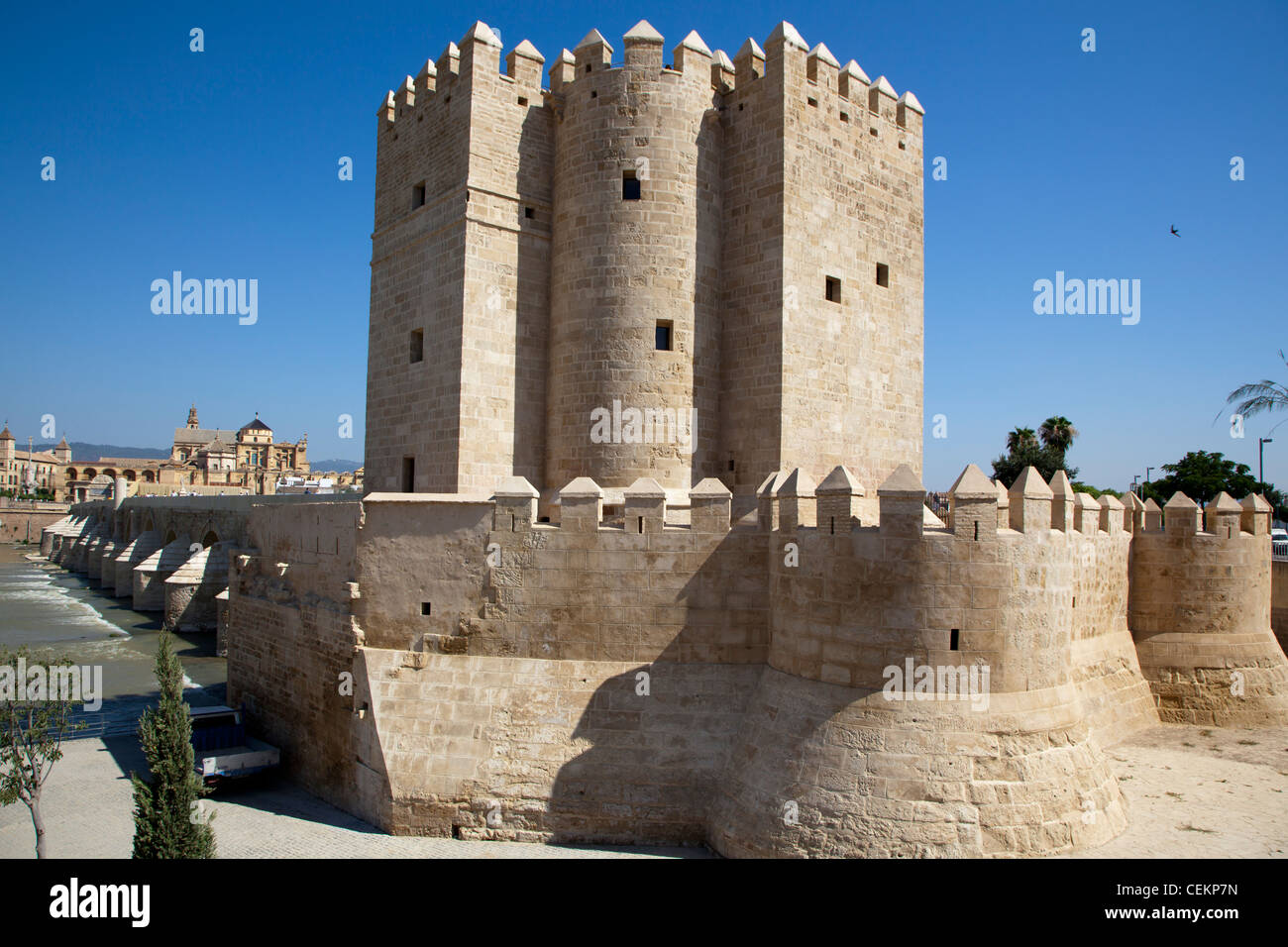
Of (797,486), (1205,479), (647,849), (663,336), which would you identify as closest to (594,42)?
(663,336)

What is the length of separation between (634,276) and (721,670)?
294 inches

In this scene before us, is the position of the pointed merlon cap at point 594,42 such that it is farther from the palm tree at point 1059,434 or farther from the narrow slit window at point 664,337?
the palm tree at point 1059,434

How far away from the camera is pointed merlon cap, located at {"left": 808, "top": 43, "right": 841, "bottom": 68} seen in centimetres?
1582

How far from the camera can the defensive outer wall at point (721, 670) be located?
9.66m

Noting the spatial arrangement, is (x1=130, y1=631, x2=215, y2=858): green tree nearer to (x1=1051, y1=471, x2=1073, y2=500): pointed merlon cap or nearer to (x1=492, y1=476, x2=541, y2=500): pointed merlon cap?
(x1=492, y1=476, x2=541, y2=500): pointed merlon cap

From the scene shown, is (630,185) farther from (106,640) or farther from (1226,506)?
(106,640)

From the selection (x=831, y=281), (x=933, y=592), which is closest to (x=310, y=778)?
(x=933, y=592)

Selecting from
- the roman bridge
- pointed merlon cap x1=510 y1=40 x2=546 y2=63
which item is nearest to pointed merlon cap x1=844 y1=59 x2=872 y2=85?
pointed merlon cap x1=510 y1=40 x2=546 y2=63

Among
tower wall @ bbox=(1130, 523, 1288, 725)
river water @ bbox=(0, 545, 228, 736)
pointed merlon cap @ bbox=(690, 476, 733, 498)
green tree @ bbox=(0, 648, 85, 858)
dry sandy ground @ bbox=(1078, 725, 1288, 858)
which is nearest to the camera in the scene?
dry sandy ground @ bbox=(1078, 725, 1288, 858)

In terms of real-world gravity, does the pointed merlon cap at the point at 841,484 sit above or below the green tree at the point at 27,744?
above

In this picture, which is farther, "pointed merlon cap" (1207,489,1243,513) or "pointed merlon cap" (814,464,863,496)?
"pointed merlon cap" (1207,489,1243,513)

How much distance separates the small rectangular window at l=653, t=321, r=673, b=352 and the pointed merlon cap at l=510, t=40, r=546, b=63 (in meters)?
5.91

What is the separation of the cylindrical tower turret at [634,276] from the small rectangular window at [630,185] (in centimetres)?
2

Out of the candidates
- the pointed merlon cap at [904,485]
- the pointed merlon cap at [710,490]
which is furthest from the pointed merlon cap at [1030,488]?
the pointed merlon cap at [710,490]
